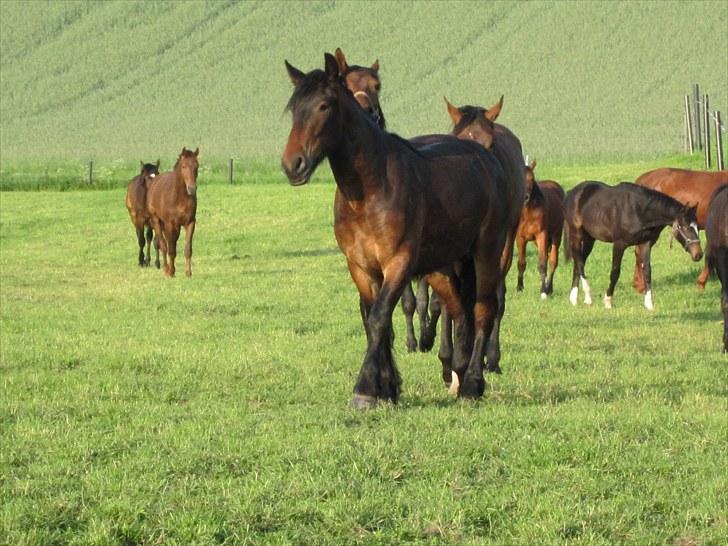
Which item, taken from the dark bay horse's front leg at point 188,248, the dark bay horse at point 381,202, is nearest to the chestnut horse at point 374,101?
the dark bay horse at point 381,202

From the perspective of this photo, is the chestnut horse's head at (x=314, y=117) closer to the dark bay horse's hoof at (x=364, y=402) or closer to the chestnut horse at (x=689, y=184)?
the dark bay horse's hoof at (x=364, y=402)

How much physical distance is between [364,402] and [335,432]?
0.97m

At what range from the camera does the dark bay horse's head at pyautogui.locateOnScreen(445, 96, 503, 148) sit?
37.9 feet

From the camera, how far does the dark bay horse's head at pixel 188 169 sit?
25000mm

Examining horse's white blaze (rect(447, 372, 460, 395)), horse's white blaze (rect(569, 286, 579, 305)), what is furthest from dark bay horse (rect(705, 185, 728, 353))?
horse's white blaze (rect(447, 372, 460, 395))

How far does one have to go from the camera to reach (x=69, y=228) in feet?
119

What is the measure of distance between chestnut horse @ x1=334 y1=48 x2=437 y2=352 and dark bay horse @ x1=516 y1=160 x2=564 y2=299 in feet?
23.4

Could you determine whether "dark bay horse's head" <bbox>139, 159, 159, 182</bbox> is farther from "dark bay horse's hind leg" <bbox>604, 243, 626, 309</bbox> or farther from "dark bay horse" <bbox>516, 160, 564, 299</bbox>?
"dark bay horse's hind leg" <bbox>604, 243, 626, 309</bbox>

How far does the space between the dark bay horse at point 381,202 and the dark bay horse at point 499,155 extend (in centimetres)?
88

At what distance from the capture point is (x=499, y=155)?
11273 mm

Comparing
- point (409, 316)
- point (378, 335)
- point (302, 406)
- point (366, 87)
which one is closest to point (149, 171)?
point (409, 316)

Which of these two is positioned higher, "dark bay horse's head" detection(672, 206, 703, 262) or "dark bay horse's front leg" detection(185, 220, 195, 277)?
"dark bay horse's head" detection(672, 206, 703, 262)

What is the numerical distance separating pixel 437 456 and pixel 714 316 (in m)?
10.2

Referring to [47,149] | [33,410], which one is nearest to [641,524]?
[33,410]
